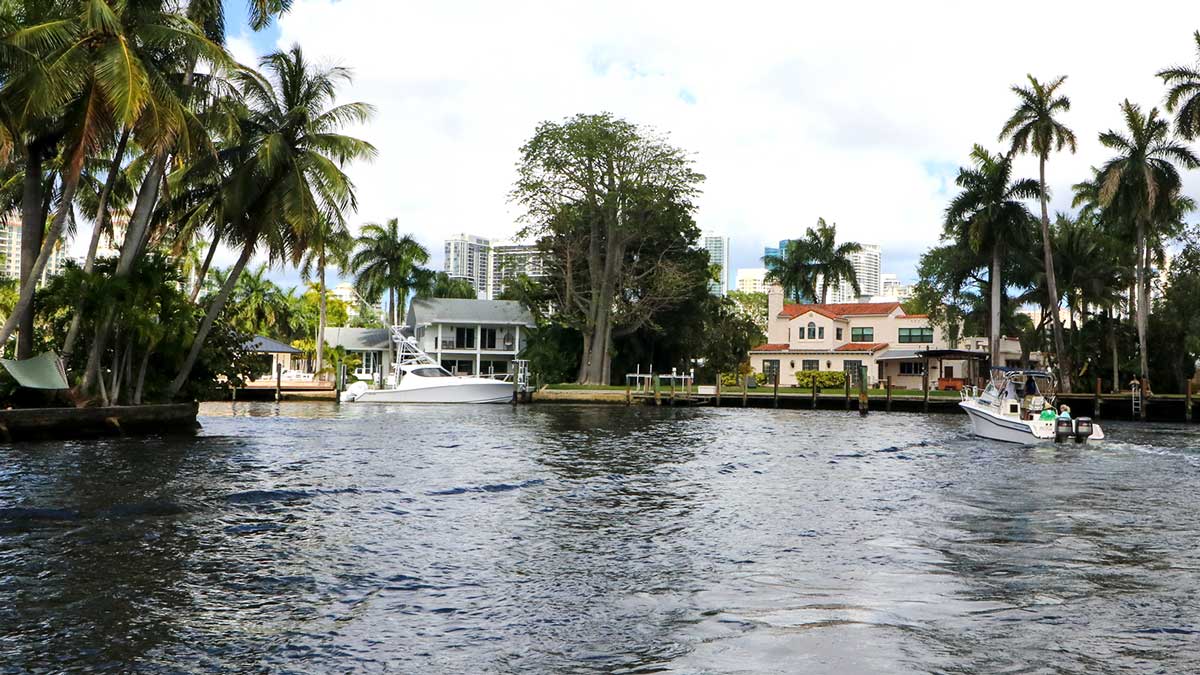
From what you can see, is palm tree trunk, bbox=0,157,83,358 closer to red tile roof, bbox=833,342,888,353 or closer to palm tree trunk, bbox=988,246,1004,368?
palm tree trunk, bbox=988,246,1004,368

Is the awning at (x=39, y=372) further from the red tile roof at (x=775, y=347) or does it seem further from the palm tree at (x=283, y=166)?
the red tile roof at (x=775, y=347)

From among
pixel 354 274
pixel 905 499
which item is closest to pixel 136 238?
pixel 905 499

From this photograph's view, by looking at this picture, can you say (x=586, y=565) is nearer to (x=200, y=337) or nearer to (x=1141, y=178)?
(x=200, y=337)

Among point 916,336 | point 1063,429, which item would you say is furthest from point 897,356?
point 1063,429

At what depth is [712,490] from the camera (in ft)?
67.0

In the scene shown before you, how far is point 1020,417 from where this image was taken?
33594 millimetres

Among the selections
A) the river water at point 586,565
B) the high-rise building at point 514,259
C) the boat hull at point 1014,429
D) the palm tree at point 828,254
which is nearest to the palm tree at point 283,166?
the river water at point 586,565

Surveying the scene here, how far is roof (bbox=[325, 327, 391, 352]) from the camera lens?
83688 millimetres

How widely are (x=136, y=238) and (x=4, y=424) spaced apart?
273 inches

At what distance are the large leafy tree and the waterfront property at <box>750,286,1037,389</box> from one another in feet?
42.4

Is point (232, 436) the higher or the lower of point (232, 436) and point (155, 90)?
the lower

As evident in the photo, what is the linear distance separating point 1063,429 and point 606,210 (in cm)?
3972

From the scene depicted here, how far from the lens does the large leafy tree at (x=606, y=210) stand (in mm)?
67250

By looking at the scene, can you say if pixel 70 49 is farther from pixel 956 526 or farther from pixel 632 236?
pixel 632 236
